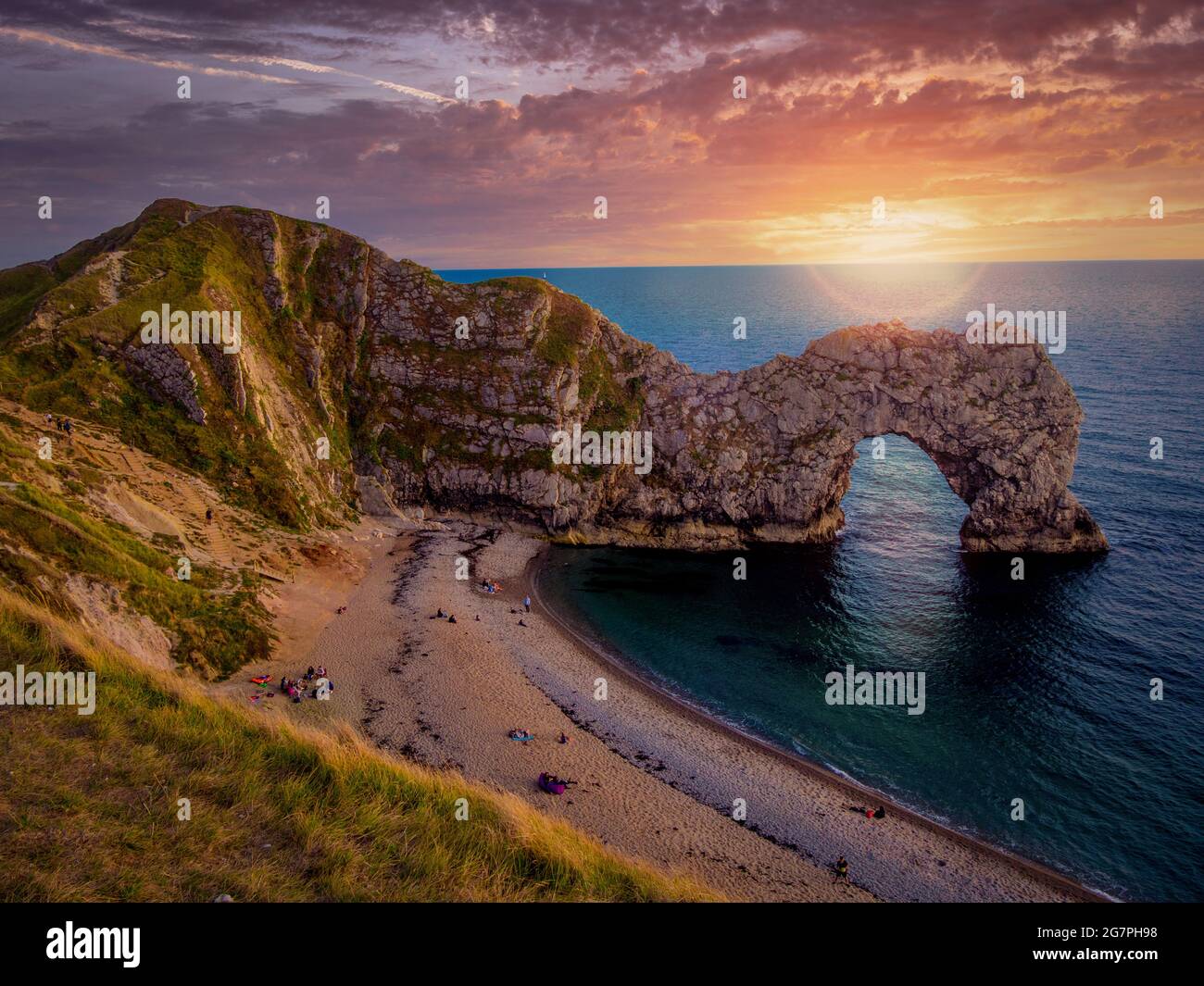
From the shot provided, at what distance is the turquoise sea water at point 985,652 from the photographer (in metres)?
38.6

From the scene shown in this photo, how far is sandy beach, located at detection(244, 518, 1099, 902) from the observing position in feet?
113

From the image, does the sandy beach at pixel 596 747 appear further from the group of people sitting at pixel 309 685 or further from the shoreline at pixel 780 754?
the group of people sitting at pixel 309 685

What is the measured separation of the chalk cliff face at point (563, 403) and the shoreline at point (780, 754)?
1911 centimetres

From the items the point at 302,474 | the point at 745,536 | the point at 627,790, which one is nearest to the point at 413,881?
the point at 627,790

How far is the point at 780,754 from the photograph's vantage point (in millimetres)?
43750

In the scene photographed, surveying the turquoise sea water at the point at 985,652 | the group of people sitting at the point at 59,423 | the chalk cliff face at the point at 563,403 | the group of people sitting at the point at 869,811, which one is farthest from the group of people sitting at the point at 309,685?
the group of people sitting at the point at 869,811

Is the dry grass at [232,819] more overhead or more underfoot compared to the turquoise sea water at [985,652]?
more overhead

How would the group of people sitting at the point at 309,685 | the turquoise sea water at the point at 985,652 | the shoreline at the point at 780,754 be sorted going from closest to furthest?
the shoreline at the point at 780,754
the turquoise sea water at the point at 985,652
the group of people sitting at the point at 309,685

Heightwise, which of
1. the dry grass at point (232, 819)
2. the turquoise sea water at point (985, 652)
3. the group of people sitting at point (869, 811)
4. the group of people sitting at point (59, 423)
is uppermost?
the group of people sitting at point (59, 423)

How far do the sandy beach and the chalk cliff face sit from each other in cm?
1821

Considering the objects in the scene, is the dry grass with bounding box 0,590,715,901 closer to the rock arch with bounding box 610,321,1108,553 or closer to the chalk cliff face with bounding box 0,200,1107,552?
the chalk cliff face with bounding box 0,200,1107,552

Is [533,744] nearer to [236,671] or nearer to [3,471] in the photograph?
[236,671]

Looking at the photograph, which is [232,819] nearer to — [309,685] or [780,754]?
[309,685]

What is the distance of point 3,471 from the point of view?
128 ft
